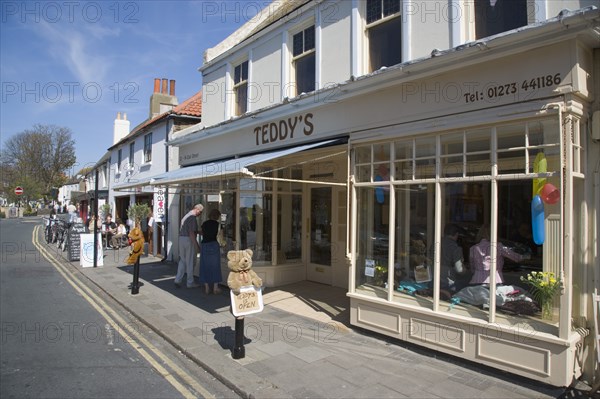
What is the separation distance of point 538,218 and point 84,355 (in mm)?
5961

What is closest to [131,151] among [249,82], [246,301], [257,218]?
[249,82]

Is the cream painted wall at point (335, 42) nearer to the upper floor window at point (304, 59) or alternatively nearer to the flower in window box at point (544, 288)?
the upper floor window at point (304, 59)

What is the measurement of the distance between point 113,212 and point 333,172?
17.2 meters

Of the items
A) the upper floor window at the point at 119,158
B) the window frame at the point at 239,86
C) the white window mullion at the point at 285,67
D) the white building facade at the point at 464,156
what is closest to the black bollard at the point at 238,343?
the white building facade at the point at 464,156

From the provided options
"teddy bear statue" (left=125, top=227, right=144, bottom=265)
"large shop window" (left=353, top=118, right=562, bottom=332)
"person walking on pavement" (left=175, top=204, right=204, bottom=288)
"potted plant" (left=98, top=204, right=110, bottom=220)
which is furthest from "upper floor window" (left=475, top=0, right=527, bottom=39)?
"potted plant" (left=98, top=204, right=110, bottom=220)

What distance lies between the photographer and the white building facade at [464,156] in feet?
14.7

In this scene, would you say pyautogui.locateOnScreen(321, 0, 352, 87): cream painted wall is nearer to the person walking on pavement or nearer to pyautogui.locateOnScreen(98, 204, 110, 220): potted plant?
the person walking on pavement

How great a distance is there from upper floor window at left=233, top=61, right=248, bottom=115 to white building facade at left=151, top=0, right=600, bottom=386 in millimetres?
2224

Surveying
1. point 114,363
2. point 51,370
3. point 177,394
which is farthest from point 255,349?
point 51,370

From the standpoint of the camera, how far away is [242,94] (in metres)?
10.8

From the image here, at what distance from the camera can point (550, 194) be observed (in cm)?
448

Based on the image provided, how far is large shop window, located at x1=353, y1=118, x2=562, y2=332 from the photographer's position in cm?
470

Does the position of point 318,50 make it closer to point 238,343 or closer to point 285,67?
point 285,67

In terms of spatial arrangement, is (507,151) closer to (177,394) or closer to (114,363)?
(177,394)
